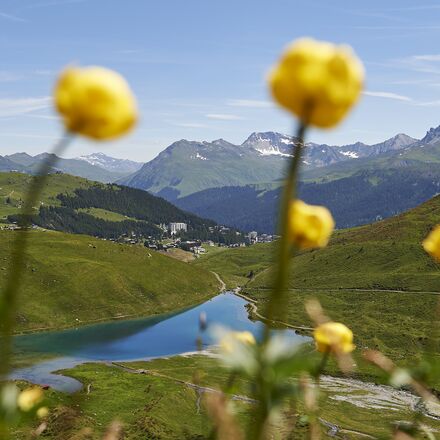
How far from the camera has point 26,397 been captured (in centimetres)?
488

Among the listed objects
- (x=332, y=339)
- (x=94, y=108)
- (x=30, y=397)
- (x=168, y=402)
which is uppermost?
(x=94, y=108)

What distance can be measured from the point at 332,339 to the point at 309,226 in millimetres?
1200

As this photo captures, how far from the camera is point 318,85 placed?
89.8 inches

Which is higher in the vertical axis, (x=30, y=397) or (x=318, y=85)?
(x=318, y=85)

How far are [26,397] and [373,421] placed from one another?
92653 mm

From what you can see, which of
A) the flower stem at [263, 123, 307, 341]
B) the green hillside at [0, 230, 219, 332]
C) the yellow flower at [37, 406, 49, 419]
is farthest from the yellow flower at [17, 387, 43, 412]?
the green hillside at [0, 230, 219, 332]

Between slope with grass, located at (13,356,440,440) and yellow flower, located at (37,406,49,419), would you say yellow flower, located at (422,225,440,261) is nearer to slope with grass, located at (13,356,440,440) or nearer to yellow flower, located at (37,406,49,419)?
yellow flower, located at (37,406,49,419)

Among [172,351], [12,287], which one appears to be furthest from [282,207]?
[172,351]

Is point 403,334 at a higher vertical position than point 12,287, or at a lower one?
lower

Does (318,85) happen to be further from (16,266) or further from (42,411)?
(42,411)

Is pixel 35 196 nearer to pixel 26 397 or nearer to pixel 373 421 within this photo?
pixel 26 397

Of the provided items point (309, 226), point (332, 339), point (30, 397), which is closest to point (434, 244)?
point (332, 339)

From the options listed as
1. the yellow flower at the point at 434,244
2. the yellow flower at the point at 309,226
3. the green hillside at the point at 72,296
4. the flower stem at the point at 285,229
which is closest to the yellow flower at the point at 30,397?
the yellow flower at the point at 309,226

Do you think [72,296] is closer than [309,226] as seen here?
No
